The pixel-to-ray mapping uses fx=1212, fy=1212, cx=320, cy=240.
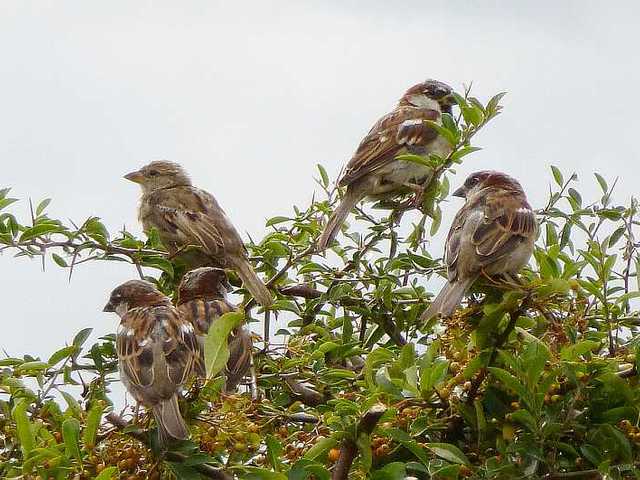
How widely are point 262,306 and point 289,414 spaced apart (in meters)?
1.20

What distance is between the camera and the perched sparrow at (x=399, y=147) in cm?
615

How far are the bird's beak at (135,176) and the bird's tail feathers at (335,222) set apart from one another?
1.70 m

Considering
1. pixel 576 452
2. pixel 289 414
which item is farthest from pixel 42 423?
pixel 576 452

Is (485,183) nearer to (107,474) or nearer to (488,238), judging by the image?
(488,238)

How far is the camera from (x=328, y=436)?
3189 mm

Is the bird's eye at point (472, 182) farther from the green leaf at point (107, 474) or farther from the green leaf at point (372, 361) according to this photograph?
the green leaf at point (107, 474)

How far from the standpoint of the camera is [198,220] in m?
6.14

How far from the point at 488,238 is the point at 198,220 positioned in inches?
92.7

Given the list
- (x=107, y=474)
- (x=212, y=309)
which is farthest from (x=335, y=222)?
(x=107, y=474)

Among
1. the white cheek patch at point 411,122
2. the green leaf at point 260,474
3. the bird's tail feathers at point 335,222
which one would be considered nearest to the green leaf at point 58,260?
the bird's tail feathers at point 335,222

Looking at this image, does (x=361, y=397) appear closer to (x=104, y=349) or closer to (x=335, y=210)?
(x=104, y=349)

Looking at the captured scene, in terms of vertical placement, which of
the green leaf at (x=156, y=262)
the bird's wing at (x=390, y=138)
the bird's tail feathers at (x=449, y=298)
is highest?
the bird's wing at (x=390, y=138)

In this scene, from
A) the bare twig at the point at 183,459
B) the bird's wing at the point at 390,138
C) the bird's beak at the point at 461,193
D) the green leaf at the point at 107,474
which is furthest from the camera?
the bird's wing at the point at 390,138

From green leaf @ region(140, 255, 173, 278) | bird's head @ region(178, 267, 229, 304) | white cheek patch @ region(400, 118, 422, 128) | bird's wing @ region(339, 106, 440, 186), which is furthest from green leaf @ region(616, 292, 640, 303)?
white cheek patch @ region(400, 118, 422, 128)
